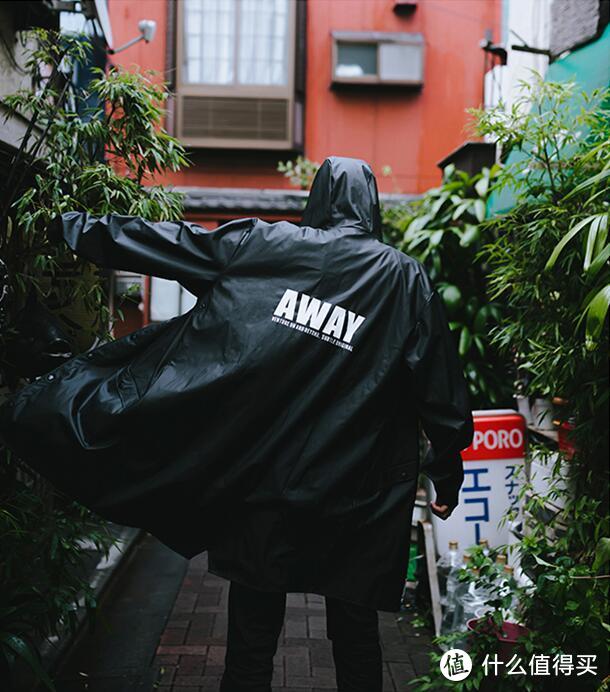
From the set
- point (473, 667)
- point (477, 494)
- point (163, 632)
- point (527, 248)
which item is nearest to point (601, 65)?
point (527, 248)

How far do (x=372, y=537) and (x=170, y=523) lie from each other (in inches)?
29.3

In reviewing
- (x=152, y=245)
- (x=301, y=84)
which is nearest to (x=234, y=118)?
(x=301, y=84)

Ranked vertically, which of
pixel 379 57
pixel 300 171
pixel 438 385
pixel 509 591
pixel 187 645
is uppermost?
pixel 379 57

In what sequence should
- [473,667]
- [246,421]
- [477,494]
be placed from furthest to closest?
1. [477,494]
2. [473,667]
3. [246,421]

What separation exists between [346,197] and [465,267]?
12.0ft

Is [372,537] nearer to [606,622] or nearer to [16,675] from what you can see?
[606,622]

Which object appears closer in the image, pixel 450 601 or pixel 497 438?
pixel 450 601

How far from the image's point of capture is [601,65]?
4.44 metres

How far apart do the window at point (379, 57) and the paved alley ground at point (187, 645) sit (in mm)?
7237

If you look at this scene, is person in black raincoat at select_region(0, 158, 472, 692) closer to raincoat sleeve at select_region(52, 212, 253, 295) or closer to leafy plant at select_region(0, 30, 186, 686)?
raincoat sleeve at select_region(52, 212, 253, 295)

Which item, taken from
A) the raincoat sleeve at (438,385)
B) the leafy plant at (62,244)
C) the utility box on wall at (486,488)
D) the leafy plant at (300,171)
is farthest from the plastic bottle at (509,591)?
the leafy plant at (300,171)

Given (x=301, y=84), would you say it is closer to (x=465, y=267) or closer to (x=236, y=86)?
(x=236, y=86)

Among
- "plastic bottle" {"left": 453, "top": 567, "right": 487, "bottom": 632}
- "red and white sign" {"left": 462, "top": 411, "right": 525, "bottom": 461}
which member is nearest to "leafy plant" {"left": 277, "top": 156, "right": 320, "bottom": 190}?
"red and white sign" {"left": 462, "top": 411, "right": 525, "bottom": 461}
